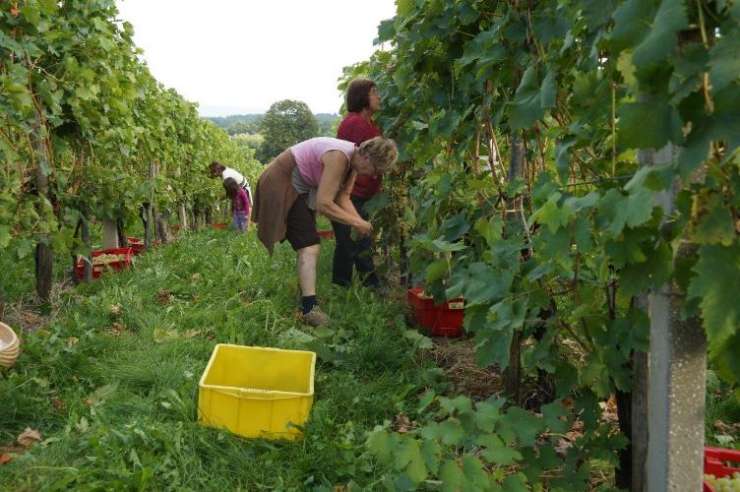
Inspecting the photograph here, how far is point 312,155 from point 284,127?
51.7 m

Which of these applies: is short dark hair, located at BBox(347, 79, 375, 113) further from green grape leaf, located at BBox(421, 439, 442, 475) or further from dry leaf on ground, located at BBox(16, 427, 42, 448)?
green grape leaf, located at BBox(421, 439, 442, 475)

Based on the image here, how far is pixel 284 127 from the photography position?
181 feet

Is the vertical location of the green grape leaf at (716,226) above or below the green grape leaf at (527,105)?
below

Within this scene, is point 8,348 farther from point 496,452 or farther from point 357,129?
point 357,129

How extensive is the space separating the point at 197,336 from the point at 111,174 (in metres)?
2.23

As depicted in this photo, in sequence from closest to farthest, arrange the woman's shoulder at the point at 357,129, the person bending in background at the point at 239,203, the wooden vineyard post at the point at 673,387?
1. the wooden vineyard post at the point at 673,387
2. the woman's shoulder at the point at 357,129
3. the person bending in background at the point at 239,203

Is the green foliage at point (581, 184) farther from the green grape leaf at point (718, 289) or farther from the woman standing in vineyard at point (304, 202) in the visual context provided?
the woman standing in vineyard at point (304, 202)

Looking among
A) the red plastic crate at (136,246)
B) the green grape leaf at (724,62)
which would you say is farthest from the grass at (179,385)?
the red plastic crate at (136,246)

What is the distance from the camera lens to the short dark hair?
208 inches

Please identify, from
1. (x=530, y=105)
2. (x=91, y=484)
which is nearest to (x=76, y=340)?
(x=91, y=484)

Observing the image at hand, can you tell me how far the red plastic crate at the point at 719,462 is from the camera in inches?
81.9

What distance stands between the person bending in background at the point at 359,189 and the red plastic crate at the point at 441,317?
0.97m

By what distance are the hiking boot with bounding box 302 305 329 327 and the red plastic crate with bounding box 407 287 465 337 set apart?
61 centimetres

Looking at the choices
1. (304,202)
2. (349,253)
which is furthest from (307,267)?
(349,253)
